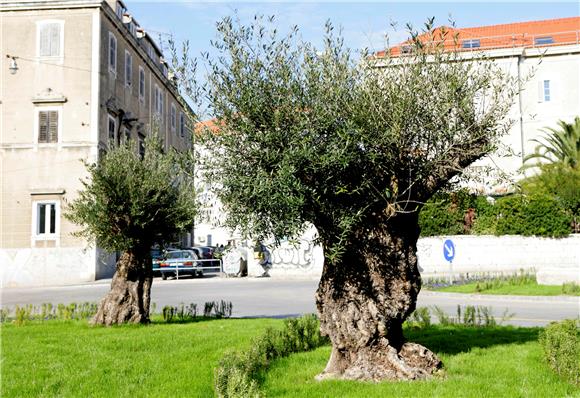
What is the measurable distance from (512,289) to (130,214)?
1330 centimetres

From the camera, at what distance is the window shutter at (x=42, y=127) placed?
2983 cm

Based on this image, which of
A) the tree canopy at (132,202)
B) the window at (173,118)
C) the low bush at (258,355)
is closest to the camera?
the low bush at (258,355)

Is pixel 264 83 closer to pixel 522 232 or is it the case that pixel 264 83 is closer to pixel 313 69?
pixel 313 69

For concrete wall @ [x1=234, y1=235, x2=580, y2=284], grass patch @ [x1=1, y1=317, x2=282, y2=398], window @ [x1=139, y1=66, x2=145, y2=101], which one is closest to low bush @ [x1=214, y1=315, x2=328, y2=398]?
grass patch @ [x1=1, y1=317, x2=282, y2=398]

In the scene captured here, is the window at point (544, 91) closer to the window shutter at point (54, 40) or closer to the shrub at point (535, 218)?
the shrub at point (535, 218)

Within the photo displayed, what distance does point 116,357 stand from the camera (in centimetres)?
824

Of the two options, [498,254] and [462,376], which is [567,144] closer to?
[498,254]

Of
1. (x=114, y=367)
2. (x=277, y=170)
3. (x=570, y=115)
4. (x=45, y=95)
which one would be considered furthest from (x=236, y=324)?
(x=570, y=115)

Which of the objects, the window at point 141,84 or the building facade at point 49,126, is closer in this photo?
the building facade at point 49,126

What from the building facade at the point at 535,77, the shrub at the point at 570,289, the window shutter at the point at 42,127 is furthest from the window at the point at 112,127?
the shrub at the point at 570,289

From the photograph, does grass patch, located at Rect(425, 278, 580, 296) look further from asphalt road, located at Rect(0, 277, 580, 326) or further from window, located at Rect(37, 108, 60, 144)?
window, located at Rect(37, 108, 60, 144)

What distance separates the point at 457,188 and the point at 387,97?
7.39 feet

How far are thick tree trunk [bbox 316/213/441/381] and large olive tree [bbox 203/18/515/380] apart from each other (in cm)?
1

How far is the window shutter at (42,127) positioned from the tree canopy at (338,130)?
25.3m
